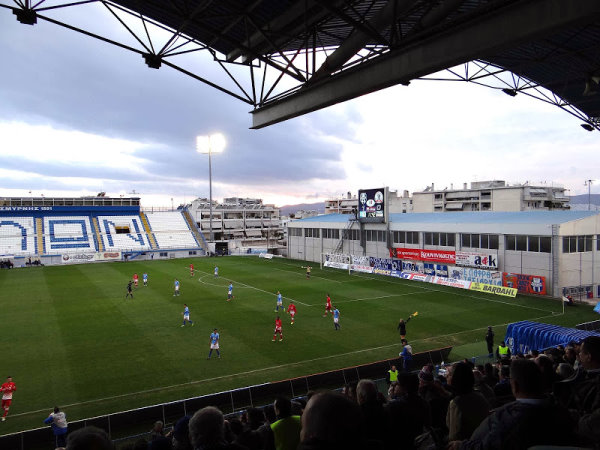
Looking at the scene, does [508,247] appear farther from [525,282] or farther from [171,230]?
[171,230]

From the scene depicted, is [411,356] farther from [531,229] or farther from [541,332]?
[531,229]

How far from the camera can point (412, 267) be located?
4288 cm

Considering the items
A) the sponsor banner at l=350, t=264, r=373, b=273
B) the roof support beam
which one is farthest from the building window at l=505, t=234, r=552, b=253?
the roof support beam

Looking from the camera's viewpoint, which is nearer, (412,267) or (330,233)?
(412,267)

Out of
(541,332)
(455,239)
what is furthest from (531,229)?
(541,332)

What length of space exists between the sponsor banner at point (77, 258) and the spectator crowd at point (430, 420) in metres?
61.2

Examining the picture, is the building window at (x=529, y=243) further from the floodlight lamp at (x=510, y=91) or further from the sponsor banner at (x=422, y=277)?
the floodlight lamp at (x=510, y=91)

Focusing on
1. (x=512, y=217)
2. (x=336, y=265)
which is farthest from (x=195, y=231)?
(x=512, y=217)

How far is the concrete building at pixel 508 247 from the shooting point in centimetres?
3238

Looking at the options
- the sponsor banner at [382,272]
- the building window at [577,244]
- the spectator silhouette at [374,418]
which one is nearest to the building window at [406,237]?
the sponsor banner at [382,272]

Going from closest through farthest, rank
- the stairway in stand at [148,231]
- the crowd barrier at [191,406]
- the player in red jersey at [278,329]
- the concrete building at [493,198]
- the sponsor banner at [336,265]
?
the crowd barrier at [191,406] < the player in red jersey at [278,329] < the sponsor banner at [336,265] < the stairway in stand at [148,231] < the concrete building at [493,198]

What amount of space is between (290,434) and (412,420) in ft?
4.30

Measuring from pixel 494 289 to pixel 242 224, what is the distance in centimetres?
6967

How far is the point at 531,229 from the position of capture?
3366cm
